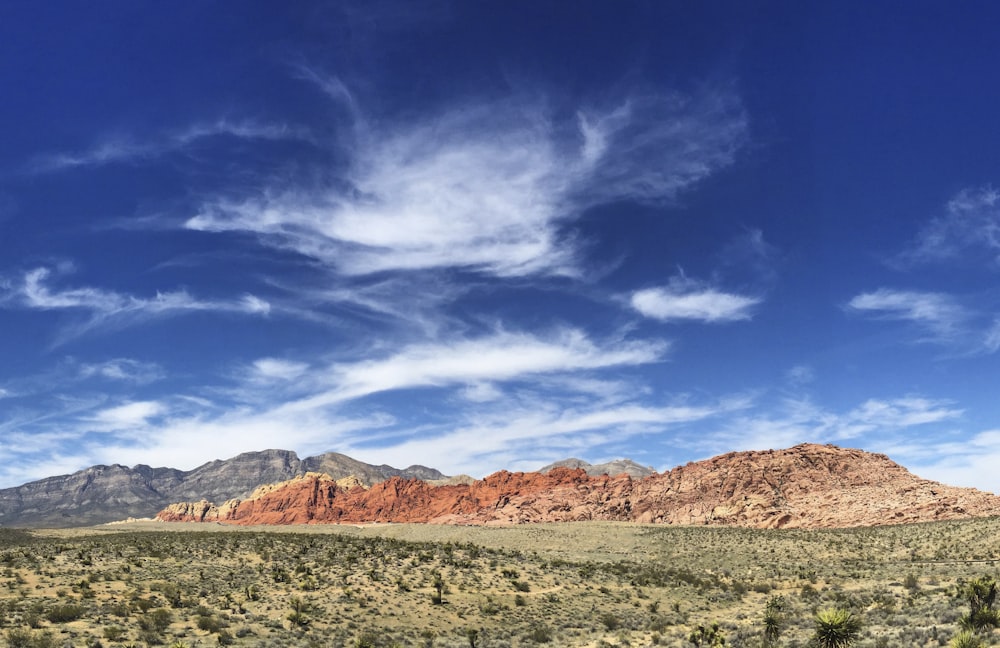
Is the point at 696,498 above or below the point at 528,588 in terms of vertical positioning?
above

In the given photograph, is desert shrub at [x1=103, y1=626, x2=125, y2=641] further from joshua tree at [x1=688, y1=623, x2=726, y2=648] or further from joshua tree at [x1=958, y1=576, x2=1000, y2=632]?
joshua tree at [x1=958, y1=576, x2=1000, y2=632]

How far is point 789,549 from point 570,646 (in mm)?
40261

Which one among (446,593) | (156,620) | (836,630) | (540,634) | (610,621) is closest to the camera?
(836,630)

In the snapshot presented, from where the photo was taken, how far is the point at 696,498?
11031 centimetres

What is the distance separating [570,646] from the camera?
2684 centimetres

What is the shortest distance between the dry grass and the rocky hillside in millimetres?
28181

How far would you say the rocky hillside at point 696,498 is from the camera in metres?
81.7

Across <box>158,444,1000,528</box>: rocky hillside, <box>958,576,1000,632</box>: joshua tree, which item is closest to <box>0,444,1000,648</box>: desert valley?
<box>958,576,1000,632</box>: joshua tree

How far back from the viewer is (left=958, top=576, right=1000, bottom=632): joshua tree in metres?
20.5

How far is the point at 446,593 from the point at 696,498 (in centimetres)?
8667

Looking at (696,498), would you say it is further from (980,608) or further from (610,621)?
(980,608)

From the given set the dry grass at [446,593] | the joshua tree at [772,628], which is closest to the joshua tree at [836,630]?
the dry grass at [446,593]

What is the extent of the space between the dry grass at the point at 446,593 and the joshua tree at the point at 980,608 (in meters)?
0.69

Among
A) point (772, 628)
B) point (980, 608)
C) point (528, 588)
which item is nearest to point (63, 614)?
point (528, 588)
